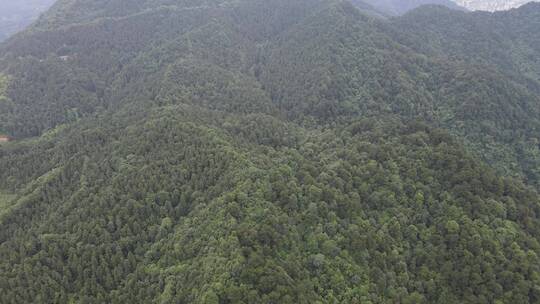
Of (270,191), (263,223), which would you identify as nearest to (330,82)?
(270,191)

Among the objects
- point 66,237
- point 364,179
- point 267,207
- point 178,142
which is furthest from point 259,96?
point 66,237

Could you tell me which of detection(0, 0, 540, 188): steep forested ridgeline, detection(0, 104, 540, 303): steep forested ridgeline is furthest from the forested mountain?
detection(0, 0, 540, 188): steep forested ridgeline

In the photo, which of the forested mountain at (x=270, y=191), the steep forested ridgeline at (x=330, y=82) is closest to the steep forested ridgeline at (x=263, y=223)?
the forested mountain at (x=270, y=191)

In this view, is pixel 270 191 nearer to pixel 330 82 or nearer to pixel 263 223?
pixel 263 223

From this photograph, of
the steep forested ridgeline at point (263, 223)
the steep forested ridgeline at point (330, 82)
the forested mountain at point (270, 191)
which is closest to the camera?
the steep forested ridgeline at point (263, 223)

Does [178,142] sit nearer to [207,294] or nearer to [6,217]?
[6,217]

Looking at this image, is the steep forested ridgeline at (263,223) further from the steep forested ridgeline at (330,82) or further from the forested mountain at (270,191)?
the steep forested ridgeline at (330,82)

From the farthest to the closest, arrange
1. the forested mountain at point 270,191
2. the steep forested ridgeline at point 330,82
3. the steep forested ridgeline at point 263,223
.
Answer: the steep forested ridgeline at point 330,82, the forested mountain at point 270,191, the steep forested ridgeline at point 263,223

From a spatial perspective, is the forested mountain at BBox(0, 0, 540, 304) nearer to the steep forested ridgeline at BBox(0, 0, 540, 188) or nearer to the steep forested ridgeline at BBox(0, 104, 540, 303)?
the steep forested ridgeline at BBox(0, 104, 540, 303)
